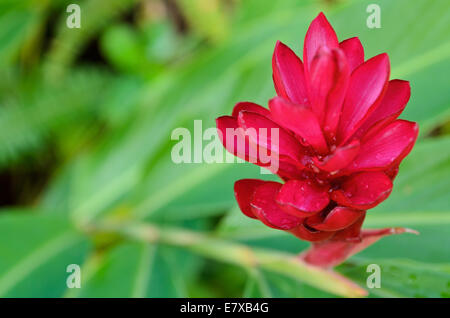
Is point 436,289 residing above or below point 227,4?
below

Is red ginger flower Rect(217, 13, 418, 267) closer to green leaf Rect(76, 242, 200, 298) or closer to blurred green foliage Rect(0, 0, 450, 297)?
blurred green foliage Rect(0, 0, 450, 297)

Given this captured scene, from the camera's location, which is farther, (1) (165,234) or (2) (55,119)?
(2) (55,119)

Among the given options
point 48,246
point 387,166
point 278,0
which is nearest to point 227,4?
point 278,0

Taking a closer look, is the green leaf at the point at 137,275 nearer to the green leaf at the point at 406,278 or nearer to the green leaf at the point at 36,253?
the green leaf at the point at 36,253

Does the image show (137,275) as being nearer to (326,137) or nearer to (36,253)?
(36,253)

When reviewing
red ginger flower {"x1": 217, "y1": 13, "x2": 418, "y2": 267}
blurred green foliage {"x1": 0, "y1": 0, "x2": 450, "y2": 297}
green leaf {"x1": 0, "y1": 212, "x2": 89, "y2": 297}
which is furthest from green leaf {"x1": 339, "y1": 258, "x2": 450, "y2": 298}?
green leaf {"x1": 0, "y1": 212, "x2": 89, "y2": 297}

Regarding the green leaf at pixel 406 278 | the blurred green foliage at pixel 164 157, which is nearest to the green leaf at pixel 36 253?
the blurred green foliage at pixel 164 157
